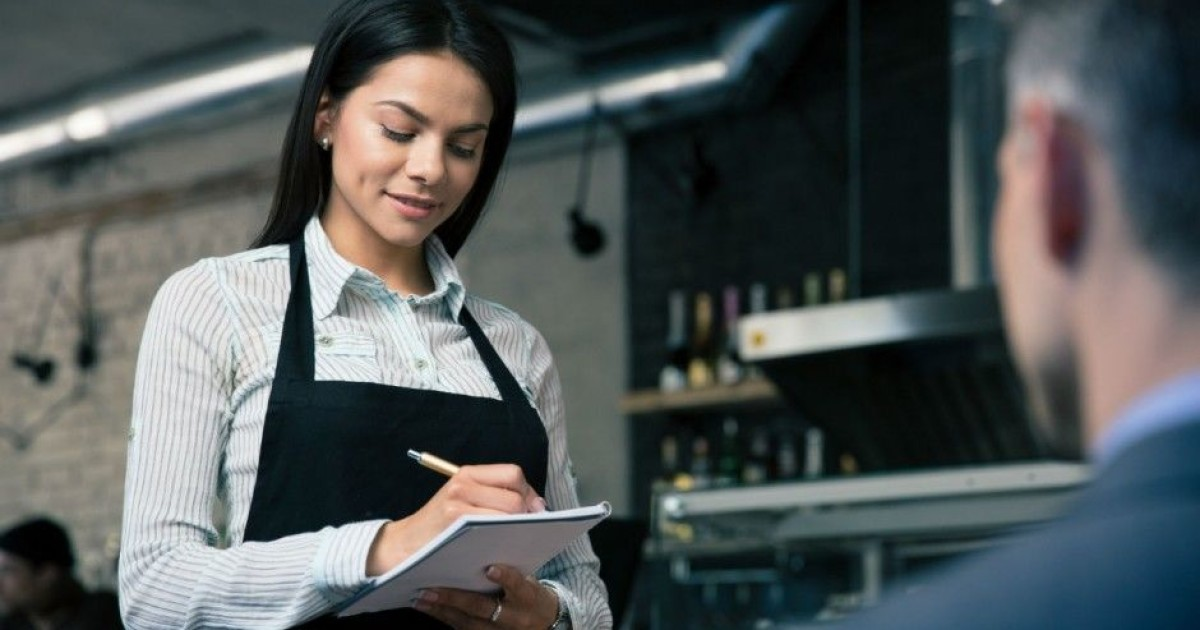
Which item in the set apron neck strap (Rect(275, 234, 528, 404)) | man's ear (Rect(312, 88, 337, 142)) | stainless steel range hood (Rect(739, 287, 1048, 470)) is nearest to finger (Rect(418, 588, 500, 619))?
apron neck strap (Rect(275, 234, 528, 404))

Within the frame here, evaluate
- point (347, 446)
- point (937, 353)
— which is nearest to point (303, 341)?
point (347, 446)

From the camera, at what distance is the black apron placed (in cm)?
146

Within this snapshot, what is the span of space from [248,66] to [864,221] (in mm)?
2182

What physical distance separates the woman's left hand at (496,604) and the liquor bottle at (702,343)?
4.22 m

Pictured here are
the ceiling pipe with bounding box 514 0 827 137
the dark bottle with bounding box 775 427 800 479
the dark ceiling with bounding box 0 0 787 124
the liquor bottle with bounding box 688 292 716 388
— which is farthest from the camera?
the liquor bottle with bounding box 688 292 716 388

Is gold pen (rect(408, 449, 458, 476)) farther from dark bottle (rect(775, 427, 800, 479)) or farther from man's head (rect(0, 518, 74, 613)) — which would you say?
man's head (rect(0, 518, 74, 613))

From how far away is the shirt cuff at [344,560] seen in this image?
4.46 feet

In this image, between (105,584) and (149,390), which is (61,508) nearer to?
(105,584)

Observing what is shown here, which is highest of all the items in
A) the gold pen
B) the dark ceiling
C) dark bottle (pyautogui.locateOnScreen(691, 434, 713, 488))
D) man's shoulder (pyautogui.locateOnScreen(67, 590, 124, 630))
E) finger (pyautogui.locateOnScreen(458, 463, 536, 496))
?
the dark ceiling

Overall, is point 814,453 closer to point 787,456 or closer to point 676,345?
point 787,456

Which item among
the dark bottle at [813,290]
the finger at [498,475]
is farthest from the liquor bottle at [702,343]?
the finger at [498,475]

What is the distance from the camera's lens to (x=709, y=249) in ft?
19.9

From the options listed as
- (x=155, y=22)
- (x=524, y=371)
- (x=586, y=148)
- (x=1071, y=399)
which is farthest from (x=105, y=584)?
(x=1071, y=399)

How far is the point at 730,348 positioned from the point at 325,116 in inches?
156
